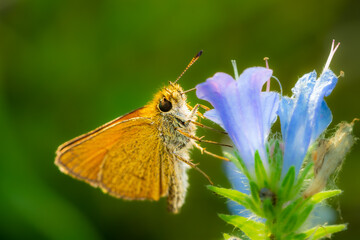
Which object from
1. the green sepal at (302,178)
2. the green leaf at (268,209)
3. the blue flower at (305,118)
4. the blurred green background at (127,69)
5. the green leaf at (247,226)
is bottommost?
the green leaf at (247,226)

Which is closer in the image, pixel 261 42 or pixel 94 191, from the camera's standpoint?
pixel 94 191

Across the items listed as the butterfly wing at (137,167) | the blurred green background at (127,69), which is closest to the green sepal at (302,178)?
the butterfly wing at (137,167)

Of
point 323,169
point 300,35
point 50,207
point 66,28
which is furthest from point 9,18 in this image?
point 323,169

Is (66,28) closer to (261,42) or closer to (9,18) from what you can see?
(9,18)

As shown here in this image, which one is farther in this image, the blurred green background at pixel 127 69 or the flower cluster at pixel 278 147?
the blurred green background at pixel 127 69

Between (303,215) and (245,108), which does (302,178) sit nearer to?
(303,215)

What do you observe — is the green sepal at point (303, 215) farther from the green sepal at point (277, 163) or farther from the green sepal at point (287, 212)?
the green sepal at point (277, 163)

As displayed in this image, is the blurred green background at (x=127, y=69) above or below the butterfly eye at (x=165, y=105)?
above
